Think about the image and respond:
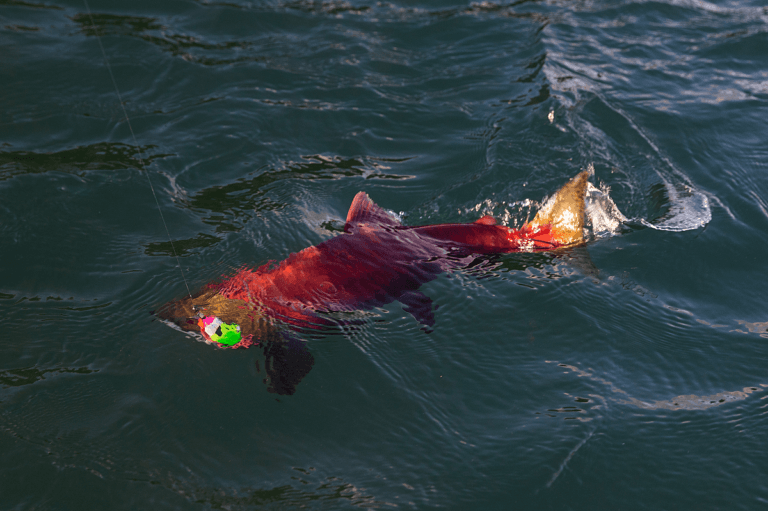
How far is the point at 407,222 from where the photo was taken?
17.6ft

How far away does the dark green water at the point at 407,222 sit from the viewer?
3.40 metres

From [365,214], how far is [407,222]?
65 cm

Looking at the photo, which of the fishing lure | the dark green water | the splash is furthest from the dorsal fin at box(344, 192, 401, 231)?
the splash

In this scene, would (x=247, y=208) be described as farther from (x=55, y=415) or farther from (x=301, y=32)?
(x=301, y=32)

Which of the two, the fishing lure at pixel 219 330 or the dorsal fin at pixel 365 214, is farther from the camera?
the dorsal fin at pixel 365 214

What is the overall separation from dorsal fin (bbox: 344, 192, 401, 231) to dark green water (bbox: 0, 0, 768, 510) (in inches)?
17.8

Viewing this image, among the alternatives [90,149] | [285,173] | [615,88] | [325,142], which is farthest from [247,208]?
[615,88]

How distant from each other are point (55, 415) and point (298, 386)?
146cm

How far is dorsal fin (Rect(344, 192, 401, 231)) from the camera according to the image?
4.78 metres

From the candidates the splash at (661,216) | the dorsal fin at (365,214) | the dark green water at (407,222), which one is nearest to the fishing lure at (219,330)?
the dark green water at (407,222)

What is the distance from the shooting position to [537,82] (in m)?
Result: 7.32

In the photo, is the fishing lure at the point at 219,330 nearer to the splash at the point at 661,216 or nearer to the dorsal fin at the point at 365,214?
the dorsal fin at the point at 365,214

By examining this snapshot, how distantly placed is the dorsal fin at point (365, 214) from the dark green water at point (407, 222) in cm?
45

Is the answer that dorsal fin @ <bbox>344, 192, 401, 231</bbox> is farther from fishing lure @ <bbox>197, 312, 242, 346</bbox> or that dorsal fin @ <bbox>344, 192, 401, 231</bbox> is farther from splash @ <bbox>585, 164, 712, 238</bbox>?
splash @ <bbox>585, 164, 712, 238</bbox>
